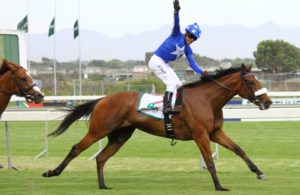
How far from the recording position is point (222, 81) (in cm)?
933

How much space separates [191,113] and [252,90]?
0.92 metres

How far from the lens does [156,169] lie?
11.4m

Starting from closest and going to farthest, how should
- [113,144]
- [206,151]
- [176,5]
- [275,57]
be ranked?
1. [206,151]
2. [176,5]
3. [113,144]
4. [275,57]

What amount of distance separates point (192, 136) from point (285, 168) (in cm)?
279

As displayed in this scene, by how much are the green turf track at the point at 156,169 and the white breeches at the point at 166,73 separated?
54.2 inches

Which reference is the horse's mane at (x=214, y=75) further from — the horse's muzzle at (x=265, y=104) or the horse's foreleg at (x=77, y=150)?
the horse's foreleg at (x=77, y=150)

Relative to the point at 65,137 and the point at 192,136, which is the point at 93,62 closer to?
the point at 65,137

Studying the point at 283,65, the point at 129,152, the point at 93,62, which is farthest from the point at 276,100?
the point at 93,62

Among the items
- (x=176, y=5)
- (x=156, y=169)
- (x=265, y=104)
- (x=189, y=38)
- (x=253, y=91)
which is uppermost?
(x=176, y=5)

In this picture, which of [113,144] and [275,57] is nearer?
[113,144]

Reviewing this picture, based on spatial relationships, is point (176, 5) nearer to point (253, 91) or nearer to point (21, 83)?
point (253, 91)

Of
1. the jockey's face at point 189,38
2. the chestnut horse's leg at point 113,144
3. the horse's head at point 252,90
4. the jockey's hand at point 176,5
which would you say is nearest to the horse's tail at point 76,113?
the chestnut horse's leg at point 113,144

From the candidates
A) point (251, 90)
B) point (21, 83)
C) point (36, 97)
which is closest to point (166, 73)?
point (251, 90)

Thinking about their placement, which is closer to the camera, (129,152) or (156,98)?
(156,98)
